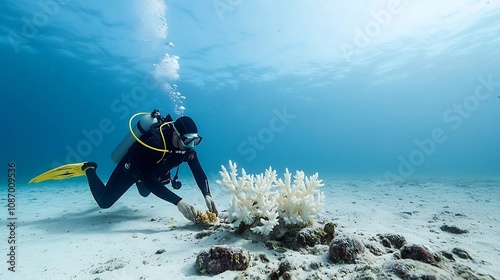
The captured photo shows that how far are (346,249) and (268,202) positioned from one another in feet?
3.77

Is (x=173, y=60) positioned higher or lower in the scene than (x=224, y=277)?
higher

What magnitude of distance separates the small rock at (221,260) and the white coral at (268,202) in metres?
0.69

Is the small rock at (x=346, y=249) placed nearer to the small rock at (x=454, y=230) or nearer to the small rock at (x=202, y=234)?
the small rock at (x=202, y=234)

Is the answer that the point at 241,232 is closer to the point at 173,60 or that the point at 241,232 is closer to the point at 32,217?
the point at 32,217

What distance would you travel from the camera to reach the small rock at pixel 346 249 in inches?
105

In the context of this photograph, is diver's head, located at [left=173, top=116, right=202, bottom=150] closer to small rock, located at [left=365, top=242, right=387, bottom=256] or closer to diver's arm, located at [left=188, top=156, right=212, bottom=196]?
diver's arm, located at [left=188, top=156, right=212, bottom=196]

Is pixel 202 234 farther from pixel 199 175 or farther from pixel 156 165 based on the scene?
pixel 156 165

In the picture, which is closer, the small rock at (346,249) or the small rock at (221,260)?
the small rock at (221,260)

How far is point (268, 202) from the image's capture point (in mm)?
3477

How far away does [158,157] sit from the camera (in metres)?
5.00

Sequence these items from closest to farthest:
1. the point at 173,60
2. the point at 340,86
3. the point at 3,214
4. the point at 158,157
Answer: the point at 158,157
the point at 3,214
the point at 173,60
the point at 340,86

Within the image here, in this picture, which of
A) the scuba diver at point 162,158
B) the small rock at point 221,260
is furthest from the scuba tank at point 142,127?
the small rock at point 221,260

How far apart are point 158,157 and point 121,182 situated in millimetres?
1791

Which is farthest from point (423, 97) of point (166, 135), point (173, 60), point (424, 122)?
point (166, 135)
